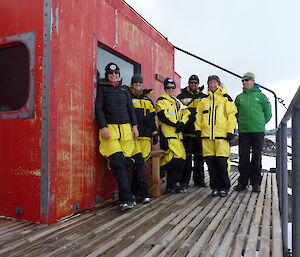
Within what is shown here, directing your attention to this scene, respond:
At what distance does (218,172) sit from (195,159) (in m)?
0.73

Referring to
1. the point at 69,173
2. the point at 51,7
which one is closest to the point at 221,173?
the point at 69,173

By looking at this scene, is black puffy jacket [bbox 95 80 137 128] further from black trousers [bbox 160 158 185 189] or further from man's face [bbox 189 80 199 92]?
man's face [bbox 189 80 199 92]

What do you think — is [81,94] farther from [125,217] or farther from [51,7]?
[125,217]

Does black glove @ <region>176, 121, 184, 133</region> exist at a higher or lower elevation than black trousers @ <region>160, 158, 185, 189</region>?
higher

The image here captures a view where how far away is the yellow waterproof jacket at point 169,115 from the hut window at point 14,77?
6.34ft

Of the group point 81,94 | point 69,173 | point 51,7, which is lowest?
point 69,173

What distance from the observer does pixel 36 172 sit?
2924 mm

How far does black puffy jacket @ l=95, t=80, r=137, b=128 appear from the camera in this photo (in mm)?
3422

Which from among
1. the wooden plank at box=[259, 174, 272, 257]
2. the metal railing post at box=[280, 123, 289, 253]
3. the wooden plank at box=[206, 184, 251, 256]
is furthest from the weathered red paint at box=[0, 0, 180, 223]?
the metal railing post at box=[280, 123, 289, 253]

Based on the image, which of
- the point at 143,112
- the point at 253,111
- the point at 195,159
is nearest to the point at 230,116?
the point at 253,111

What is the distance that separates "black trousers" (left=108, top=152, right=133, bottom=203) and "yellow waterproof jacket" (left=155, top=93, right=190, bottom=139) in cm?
107

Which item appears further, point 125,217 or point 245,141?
point 245,141

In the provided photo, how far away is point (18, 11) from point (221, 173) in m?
3.45

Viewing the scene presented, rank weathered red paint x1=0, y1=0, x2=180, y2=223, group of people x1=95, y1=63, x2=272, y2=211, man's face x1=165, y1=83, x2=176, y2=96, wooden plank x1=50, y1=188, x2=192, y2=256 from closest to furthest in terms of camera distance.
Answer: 1. wooden plank x1=50, y1=188, x2=192, y2=256
2. weathered red paint x1=0, y1=0, x2=180, y2=223
3. group of people x1=95, y1=63, x2=272, y2=211
4. man's face x1=165, y1=83, x2=176, y2=96
